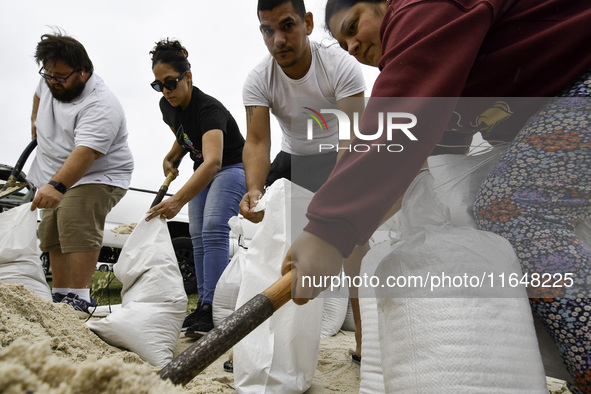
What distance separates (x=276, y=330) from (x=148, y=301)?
851 mm

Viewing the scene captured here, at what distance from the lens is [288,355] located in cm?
161

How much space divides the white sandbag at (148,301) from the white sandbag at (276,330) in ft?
2.10

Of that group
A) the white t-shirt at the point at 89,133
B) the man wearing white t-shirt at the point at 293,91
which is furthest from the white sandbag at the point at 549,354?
the white t-shirt at the point at 89,133

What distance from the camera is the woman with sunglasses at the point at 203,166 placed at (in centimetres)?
254

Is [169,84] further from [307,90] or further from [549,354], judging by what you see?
[549,354]

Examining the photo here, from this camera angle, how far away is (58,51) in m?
2.74

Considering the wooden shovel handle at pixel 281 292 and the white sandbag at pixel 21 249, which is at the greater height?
the wooden shovel handle at pixel 281 292

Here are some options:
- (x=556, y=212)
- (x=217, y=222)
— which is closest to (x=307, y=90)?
(x=217, y=222)

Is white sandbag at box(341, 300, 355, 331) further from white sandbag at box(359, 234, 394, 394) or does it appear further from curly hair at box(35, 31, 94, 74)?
curly hair at box(35, 31, 94, 74)

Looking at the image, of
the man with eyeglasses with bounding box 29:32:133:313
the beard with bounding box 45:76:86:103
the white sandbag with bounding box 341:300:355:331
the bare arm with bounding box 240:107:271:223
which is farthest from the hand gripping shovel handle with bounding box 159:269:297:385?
the beard with bounding box 45:76:86:103

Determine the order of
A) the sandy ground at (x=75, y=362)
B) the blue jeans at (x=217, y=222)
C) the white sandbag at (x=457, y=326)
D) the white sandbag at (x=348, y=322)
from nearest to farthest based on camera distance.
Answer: the sandy ground at (x=75, y=362) → the white sandbag at (x=457, y=326) → the blue jeans at (x=217, y=222) → the white sandbag at (x=348, y=322)

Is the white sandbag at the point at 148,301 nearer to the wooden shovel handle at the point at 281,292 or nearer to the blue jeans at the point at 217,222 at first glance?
the blue jeans at the point at 217,222

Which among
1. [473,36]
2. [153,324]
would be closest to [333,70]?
[473,36]

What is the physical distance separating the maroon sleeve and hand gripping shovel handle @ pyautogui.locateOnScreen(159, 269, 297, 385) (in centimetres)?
19
